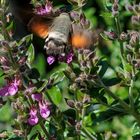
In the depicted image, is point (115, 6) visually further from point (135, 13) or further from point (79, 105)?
point (79, 105)

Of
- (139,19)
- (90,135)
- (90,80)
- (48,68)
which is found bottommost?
(48,68)

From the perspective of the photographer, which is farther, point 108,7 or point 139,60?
point 108,7

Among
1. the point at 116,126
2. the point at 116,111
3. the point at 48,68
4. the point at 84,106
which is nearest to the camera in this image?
the point at 84,106

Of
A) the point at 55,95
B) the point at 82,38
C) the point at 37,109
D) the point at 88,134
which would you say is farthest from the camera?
the point at 55,95

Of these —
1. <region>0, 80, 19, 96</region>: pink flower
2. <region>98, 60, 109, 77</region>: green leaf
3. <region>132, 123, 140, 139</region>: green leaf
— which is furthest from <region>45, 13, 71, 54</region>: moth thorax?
<region>132, 123, 140, 139</region>: green leaf

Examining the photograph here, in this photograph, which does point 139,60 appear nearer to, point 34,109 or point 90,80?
point 90,80

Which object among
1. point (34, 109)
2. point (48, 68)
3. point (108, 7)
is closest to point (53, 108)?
point (34, 109)

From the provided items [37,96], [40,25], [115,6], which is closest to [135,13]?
[115,6]

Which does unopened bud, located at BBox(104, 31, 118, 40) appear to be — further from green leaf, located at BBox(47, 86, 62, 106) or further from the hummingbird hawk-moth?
green leaf, located at BBox(47, 86, 62, 106)

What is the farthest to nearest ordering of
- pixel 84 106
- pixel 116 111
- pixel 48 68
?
pixel 48 68 < pixel 116 111 < pixel 84 106
